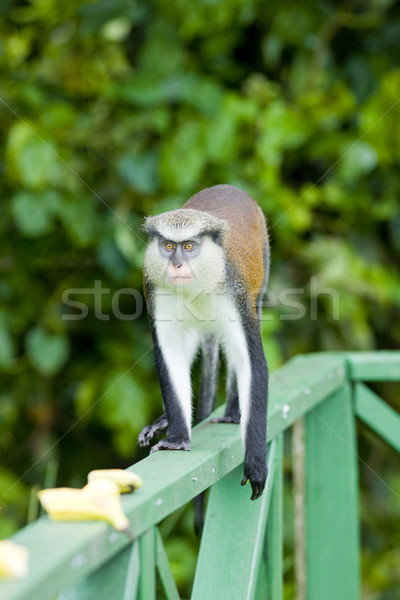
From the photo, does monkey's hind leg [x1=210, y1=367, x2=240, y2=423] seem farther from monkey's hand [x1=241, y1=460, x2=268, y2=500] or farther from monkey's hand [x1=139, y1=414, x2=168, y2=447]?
monkey's hand [x1=241, y1=460, x2=268, y2=500]

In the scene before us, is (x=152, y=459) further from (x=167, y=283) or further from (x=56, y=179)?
(x=56, y=179)

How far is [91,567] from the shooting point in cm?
90

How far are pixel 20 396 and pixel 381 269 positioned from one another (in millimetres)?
1950

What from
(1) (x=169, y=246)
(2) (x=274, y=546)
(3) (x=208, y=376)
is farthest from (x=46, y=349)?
(2) (x=274, y=546)

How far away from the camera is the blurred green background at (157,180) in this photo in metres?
3.49

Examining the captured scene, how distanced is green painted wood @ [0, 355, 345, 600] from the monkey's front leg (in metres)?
0.06

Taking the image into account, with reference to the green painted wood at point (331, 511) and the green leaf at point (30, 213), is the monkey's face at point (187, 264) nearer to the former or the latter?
the green painted wood at point (331, 511)

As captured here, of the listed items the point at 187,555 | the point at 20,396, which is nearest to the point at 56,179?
the point at 20,396

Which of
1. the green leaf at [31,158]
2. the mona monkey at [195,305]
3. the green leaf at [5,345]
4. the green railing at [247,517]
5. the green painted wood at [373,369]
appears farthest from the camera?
the green leaf at [5,345]

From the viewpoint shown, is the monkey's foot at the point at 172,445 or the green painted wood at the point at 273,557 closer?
the monkey's foot at the point at 172,445

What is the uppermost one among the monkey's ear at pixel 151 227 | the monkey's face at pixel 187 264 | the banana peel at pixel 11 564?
the monkey's ear at pixel 151 227

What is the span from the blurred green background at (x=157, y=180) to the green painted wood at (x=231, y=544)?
63.7 inches

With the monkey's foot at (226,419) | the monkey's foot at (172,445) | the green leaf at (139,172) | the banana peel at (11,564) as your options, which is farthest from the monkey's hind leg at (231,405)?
the green leaf at (139,172)

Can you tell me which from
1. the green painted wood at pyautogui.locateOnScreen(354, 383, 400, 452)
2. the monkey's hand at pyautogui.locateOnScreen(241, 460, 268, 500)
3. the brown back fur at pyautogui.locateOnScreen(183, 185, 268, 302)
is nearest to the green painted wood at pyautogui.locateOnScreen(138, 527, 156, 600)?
the monkey's hand at pyautogui.locateOnScreen(241, 460, 268, 500)
